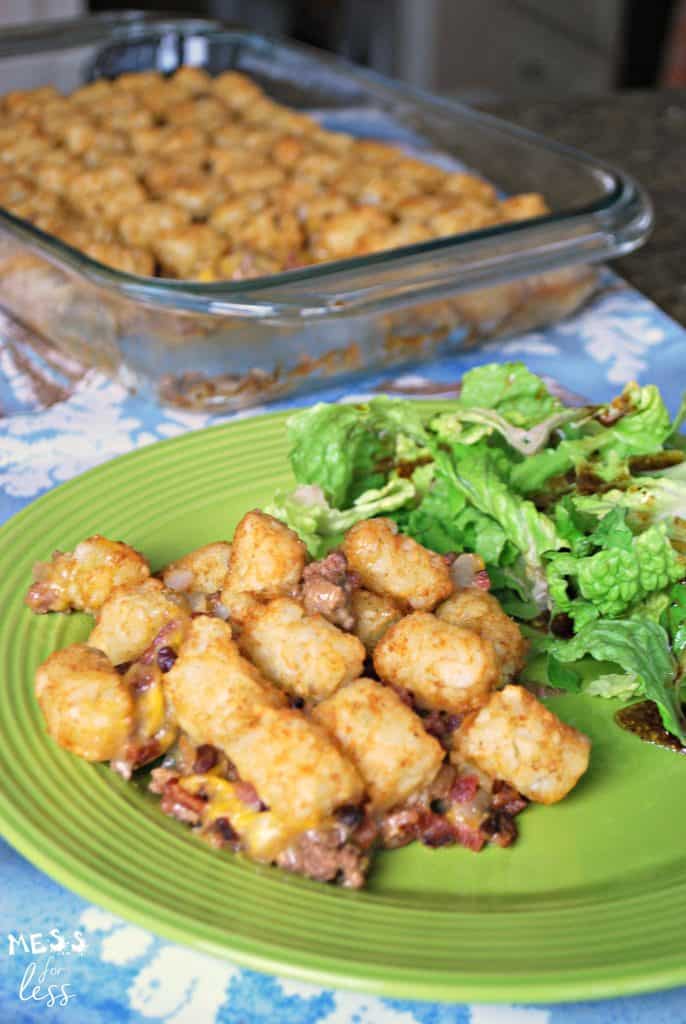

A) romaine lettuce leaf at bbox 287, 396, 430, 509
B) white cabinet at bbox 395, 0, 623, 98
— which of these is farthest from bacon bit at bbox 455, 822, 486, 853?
white cabinet at bbox 395, 0, 623, 98

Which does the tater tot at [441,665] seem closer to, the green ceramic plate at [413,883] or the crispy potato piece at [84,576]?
the green ceramic plate at [413,883]

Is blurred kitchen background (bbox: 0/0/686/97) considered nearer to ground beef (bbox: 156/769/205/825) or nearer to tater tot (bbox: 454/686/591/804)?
tater tot (bbox: 454/686/591/804)

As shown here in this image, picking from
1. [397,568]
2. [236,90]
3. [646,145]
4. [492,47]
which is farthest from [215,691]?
[492,47]

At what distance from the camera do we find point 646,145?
2.62 m

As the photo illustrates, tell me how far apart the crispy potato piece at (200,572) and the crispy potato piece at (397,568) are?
12cm

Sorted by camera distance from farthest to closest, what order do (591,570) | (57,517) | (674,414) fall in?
(674,414)
(57,517)
(591,570)

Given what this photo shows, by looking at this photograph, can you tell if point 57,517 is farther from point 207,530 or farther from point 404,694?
point 404,694

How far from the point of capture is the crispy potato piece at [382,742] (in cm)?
96

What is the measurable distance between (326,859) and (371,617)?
29 cm

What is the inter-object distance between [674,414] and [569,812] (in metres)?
0.83

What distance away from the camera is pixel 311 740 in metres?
0.93

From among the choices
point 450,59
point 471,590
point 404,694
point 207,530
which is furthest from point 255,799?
point 450,59

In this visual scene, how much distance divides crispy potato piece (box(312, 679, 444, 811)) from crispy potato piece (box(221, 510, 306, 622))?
18 centimetres

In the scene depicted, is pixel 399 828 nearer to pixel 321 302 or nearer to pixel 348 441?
pixel 348 441
